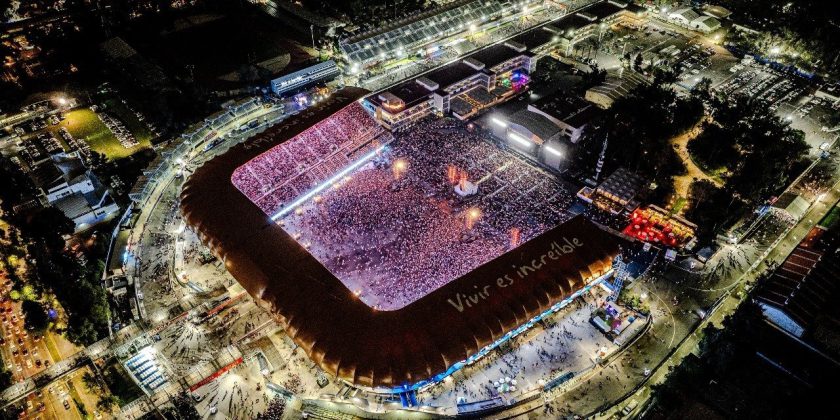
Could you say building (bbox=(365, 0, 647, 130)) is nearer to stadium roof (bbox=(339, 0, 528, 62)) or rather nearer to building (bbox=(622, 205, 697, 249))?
stadium roof (bbox=(339, 0, 528, 62))

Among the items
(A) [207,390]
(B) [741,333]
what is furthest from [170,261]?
(B) [741,333]

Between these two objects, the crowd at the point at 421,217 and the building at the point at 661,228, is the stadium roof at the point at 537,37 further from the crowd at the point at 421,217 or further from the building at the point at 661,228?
the building at the point at 661,228

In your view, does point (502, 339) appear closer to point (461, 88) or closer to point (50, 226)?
point (461, 88)

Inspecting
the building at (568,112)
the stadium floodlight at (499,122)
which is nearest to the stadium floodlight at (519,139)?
the stadium floodlight at (499,122)

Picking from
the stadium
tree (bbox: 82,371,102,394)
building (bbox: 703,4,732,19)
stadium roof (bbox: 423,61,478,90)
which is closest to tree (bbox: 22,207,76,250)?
the stadium

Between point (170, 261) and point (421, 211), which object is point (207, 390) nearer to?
point (170, 261)
